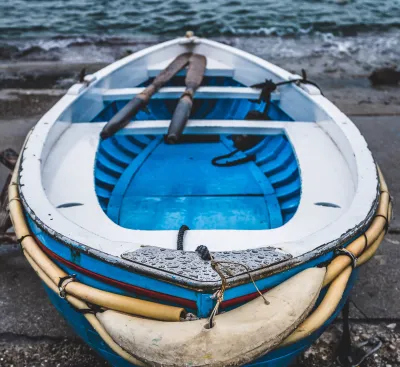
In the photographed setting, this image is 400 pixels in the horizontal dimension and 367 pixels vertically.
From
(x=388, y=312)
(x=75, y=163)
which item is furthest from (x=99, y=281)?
(x=388, y=312)

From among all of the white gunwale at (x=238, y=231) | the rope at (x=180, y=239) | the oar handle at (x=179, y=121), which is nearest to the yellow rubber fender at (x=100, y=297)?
the white gunwale at (x=238, y=231)

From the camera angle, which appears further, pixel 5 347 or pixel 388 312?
pixel 388 312

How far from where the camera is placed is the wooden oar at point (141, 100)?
13.5 feet

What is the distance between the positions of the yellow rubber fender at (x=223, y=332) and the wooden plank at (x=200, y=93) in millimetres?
2831

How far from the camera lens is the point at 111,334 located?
7.48ft

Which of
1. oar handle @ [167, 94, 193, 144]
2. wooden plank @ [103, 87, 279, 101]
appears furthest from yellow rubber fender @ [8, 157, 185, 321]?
wooden plank @ [103, 87, 279, 101]

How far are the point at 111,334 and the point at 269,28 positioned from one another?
40.8 feet

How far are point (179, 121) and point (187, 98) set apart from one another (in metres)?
0.47

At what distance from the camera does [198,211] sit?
3824 mm

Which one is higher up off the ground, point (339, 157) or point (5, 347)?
point (339, 157)

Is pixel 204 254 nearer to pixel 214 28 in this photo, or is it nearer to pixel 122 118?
pixel 122 118

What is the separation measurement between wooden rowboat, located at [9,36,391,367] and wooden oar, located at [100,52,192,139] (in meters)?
0.02

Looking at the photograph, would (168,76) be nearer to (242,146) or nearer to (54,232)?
(242,146)

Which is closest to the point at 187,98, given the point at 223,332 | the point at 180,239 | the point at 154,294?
the point at 180,239
